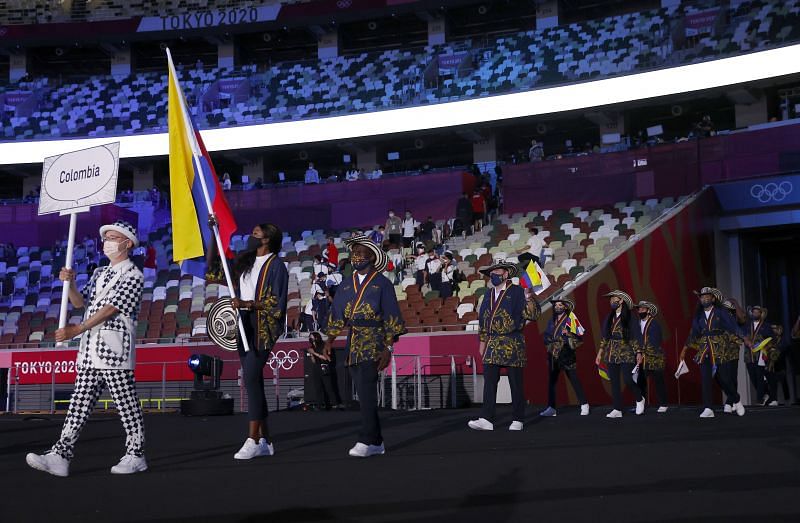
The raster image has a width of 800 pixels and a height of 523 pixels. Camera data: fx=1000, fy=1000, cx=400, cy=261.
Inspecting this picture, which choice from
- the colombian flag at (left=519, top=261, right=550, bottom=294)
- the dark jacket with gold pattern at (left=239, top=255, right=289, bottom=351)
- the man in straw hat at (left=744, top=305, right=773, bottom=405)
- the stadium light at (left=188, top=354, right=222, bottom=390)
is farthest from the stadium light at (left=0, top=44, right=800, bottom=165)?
the dark jacket with gold pattern at (left=239, top=255, right=289, bottom=351)

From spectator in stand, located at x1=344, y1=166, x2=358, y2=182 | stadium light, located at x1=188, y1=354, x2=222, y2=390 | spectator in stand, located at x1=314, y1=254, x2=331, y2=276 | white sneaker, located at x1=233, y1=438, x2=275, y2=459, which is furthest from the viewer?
spectator in stand, located at x1=344, y1=166, x2=358, y2=182

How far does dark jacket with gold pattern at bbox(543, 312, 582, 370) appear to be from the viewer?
1366 centimetres

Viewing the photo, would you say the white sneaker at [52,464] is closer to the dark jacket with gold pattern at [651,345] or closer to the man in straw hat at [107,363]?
the man in straw hat at [107,363]

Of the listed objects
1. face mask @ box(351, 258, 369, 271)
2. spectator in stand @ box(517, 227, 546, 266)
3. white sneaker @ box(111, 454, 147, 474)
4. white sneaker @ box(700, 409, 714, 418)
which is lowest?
white sneaker @ box(700, 409, 714, 418)

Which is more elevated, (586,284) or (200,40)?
(200,40)

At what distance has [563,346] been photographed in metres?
13.7

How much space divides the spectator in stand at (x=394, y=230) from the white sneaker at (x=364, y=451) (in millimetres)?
18212

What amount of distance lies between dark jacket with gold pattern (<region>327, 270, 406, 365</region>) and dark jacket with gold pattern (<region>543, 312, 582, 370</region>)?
6005 mm

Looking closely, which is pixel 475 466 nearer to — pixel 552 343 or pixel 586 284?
pixel 552 343

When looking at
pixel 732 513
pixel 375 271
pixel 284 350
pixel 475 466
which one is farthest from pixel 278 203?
pixel 732 513

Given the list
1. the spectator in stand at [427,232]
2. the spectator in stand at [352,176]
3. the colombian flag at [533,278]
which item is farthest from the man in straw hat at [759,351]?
the spectator in stand at [352,176]

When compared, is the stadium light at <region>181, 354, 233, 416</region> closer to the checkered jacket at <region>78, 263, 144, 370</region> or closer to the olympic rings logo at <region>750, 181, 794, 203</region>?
the checkered jacket at <region>78, 263, 144, 370</region>

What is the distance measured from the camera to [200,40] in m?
36.7

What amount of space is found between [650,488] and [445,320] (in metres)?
16.5
